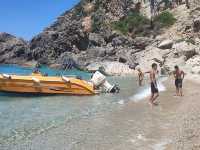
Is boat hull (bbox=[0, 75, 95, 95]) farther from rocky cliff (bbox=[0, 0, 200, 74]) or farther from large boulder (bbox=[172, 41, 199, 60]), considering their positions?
large boulder (bbox=[172, 41, 199, 60])

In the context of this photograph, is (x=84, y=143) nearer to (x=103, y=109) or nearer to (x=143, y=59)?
(x=103, y=109)

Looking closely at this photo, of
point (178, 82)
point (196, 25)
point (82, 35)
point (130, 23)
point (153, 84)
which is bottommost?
point (178, 82)

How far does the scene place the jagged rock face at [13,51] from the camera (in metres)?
85.8

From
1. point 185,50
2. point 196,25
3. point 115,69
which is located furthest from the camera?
point 196,25

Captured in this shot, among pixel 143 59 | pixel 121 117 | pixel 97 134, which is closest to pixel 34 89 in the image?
pixel 121 117

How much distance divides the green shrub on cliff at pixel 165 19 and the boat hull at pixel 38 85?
45.4 meters

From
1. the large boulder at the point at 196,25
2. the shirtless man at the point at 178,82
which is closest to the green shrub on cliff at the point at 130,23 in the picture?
the large boulder at the point at 196,25

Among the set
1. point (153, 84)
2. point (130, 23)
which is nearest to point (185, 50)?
point (153, 84)

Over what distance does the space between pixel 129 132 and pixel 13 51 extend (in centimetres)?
7835

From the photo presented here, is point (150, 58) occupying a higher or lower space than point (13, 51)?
lower

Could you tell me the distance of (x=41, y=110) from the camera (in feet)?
61.8

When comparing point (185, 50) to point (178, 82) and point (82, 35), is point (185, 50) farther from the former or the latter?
point (82, 35)

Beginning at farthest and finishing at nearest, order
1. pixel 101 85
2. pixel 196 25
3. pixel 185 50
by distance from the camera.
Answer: pixel 196 25 → pixel 185 50 → pixel 101 85

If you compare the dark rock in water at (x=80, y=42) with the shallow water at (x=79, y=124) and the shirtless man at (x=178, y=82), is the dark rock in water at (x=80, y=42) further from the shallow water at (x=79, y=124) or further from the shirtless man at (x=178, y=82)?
the shallow water at (x=79, y=124)
